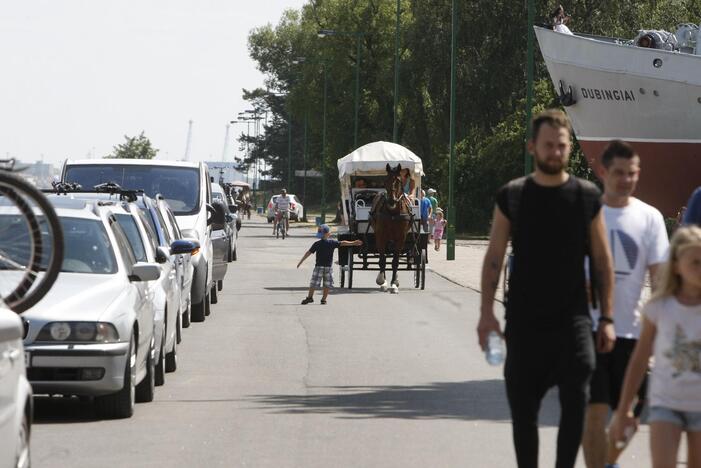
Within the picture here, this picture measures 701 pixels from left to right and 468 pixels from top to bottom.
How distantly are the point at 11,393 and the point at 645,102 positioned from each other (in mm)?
27160

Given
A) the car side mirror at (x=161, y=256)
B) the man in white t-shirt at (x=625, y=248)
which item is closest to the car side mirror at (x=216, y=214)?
the car side mirror at (x=161, y=256)

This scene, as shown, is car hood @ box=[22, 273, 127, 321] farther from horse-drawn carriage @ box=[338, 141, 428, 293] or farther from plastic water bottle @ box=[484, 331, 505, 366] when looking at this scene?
horse-drawn carriage @ box=[338, 141, 428, 293]

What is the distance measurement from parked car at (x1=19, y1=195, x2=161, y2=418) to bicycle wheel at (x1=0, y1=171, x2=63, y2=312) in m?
0.99

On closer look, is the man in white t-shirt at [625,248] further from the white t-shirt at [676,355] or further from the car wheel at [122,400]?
the car wheel at [122,400]

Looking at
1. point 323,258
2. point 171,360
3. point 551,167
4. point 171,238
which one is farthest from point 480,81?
point 551,167

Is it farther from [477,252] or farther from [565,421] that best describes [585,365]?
[477,252]

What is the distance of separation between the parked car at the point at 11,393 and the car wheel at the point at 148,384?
5.27 meters

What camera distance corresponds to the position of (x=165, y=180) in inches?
887

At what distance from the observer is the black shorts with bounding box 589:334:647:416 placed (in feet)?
25.4

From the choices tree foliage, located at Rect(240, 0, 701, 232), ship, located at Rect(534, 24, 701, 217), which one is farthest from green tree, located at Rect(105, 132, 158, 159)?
ship, located at Rect(534, 24, 701, 217)

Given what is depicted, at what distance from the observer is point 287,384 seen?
13.9 metres

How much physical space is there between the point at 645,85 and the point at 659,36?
3083 mm

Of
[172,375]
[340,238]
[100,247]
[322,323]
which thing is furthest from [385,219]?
[100,247]

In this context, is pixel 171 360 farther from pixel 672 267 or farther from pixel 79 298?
pixel 672 267
